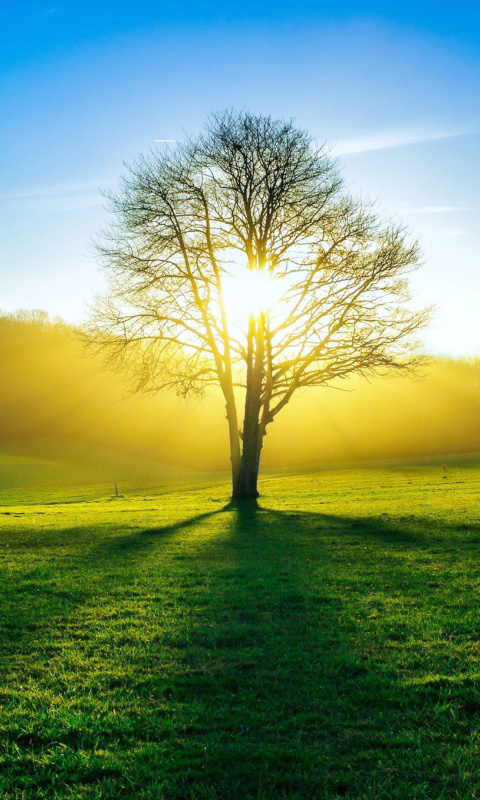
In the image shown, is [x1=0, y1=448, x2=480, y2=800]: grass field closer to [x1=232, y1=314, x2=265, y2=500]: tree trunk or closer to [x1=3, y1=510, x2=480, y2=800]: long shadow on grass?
[x1=3, y1=510, x2=480, y2=800]: long shadow on grass

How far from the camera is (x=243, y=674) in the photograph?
622 centimetres

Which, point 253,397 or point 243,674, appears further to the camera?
point 253,397

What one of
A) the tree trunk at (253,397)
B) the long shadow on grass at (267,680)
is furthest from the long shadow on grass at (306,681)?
the tree trunk at (253,397)

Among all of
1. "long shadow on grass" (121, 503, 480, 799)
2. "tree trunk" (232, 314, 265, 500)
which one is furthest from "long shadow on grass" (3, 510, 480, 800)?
"tree trunk" (232, 314, 265, 500)

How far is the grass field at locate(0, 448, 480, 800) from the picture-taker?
436cm

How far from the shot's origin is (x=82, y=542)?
53.6ft

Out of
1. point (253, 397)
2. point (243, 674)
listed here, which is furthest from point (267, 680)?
point (253, 397)

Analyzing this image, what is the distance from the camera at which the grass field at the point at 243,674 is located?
14.3 ft

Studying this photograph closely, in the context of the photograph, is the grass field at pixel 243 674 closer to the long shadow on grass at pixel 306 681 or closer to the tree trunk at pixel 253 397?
the long shadow on grass at pixel 306 681

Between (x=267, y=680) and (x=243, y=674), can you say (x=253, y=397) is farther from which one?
(x=267, y=680)

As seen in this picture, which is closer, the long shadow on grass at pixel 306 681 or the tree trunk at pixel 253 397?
the long shadow on grass at pixel 306 681

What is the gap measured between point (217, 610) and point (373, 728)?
408cm

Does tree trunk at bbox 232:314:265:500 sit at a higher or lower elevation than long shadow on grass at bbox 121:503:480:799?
higher

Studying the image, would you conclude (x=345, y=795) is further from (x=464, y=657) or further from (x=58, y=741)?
(x=464, y=657)
